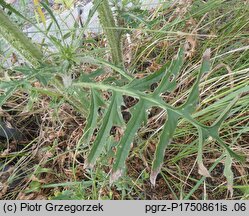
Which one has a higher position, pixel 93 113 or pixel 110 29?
pixel 110 29

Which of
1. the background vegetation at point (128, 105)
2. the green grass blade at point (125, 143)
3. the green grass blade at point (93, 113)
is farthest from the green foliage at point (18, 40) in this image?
the green grass blade at point (125, 143)

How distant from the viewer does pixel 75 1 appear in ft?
6.19

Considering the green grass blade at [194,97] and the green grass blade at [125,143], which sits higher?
the green grass blade at [194,97]

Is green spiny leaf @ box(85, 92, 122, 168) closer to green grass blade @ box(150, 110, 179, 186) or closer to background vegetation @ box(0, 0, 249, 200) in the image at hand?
background vegetation @ box(0, 0, 249, 200)

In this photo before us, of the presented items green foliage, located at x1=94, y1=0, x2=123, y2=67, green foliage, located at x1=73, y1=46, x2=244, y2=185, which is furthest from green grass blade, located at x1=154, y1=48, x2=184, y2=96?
green foliage, located at x1=94, y1=0, x2=123, y2=67

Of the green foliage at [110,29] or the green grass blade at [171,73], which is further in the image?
the green foliage at [110,29]

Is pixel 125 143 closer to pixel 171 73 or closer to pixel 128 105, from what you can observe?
pixel 171 73

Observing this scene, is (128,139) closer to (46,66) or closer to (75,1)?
(46,66)

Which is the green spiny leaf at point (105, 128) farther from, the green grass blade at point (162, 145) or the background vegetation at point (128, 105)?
the green grass blade at point (162, 145)

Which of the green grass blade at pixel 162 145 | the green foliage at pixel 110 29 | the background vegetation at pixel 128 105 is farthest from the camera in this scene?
the green foliage at pixel 110 29

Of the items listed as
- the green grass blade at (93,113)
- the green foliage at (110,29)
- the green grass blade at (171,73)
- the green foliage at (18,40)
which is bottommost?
the green grass blade at (93,113)

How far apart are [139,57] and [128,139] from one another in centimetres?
74

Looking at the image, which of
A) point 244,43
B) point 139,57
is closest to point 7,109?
point 139,57

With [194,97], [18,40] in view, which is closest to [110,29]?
[18,40]
